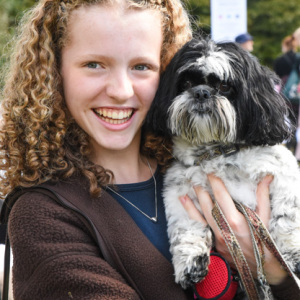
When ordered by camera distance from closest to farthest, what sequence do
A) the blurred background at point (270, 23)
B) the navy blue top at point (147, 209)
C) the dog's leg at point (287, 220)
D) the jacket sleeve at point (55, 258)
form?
1. the jacket sleeve at point (55, 258)
2. the navy blue top at point (147, 209)
3. the dog's leg at point (287, 220)
4. the blurred background at point (270, 23)

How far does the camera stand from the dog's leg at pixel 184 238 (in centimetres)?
214

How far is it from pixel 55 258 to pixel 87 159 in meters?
0.56

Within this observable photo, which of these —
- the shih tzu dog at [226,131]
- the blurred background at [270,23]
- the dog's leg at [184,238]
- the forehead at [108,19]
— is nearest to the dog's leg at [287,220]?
the shih tzu dog at [226,131]

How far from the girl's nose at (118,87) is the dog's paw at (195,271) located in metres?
0.81

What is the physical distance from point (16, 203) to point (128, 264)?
515 millimetres

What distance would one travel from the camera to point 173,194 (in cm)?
243

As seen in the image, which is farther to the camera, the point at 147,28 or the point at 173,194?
the point at 173,194

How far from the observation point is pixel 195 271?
2168 millimetres

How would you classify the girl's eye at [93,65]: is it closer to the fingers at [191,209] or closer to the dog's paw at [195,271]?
the fingers at [191,209]

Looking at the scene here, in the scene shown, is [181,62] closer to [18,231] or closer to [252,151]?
[252,151]

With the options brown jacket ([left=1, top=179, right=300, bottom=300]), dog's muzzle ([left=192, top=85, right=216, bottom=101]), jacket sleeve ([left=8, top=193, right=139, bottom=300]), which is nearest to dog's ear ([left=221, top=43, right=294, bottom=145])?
dog's muzzle ([left=192, top=85, right=216, bottom=101])

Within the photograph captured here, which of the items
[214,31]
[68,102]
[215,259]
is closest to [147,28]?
[68,102]

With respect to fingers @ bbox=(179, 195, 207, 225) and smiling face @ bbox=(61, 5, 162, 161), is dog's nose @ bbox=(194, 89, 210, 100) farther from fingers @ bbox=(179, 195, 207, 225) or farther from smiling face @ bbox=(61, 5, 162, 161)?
fingers @ bbox=(179, 195, 207, 225)

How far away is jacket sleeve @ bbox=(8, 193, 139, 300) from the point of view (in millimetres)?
1763
